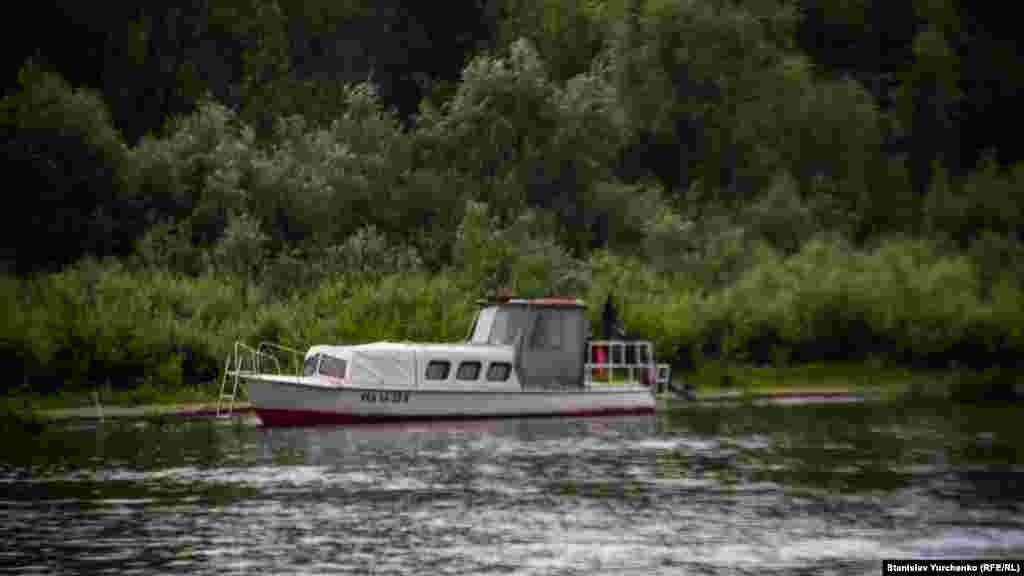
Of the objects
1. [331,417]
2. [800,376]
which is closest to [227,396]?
[331,417]

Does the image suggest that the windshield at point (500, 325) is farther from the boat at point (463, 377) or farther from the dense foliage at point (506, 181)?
the dense foliage at point (506, 181)

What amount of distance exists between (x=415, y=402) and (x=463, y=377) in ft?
7.13

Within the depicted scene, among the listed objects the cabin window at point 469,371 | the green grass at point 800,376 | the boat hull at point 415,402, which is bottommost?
the boat hull at point 415,402

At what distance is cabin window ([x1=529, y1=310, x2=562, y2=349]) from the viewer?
58.3 meters

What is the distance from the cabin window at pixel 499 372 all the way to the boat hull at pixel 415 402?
90 centimetres

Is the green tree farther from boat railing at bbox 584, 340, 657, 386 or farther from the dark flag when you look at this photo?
the dark flag

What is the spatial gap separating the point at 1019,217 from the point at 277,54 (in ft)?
143

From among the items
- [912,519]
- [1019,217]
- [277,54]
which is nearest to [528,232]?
[1019,217]

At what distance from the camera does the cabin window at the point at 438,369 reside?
55438 mm

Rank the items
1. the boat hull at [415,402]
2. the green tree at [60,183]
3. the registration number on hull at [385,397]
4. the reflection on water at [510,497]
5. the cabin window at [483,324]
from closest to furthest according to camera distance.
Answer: the reflection on water at [510,497]
the boat hull at [415,402]
the registration number on hull at [385,397]
the cabin window at [483,324]
the green tree at [60,183]

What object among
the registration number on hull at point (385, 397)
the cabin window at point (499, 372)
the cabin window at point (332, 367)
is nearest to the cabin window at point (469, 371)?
the cabin window at point (499, 372)

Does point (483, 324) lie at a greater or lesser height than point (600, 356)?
greater

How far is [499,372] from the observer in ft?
188

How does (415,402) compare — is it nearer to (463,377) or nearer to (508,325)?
(463,377)
